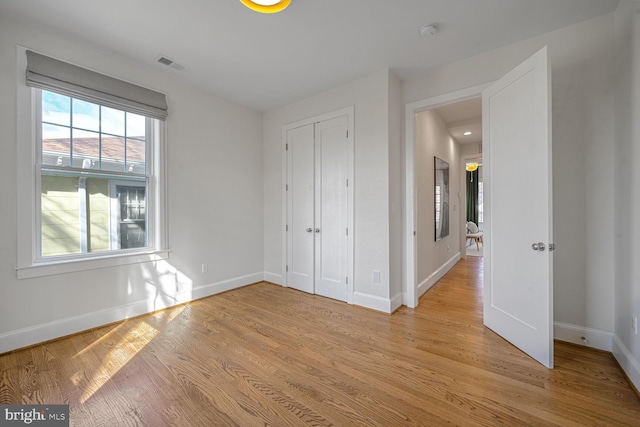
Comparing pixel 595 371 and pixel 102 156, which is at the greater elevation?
pixel 102 156

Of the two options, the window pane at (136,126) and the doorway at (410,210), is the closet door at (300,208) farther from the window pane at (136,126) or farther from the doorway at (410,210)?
the window pane at (136,126)

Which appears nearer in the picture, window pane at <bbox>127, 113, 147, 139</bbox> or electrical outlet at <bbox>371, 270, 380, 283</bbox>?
window pane at <bbox>127, 113, 147, 139</bbox>

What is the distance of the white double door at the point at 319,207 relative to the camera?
11.1 feet

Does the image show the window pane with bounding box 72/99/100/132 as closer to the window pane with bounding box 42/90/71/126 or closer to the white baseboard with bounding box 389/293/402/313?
the window pane with bounding box 42/90/71/126

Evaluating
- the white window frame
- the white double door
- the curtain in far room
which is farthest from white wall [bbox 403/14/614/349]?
the curtain in far room

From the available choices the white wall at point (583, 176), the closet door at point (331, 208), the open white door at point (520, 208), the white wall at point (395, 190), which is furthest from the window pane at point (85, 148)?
the white wall at point (583, 176)

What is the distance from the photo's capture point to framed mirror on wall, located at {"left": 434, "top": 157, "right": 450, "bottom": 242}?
4.41 meters

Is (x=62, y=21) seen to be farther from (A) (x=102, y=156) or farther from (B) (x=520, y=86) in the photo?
(B) (x=520, y=86)

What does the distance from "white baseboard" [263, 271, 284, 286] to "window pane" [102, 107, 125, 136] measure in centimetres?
269

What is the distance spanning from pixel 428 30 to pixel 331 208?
2.11 meters

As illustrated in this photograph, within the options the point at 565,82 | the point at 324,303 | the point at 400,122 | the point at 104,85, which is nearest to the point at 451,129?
the point at 400,122

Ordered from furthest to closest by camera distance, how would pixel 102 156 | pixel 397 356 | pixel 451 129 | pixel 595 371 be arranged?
pixel 451 129 < pixel 102 156 < pixel 397 356 < pixel 595 371

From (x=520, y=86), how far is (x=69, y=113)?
4.06 meters

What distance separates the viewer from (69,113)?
98.3 inches
